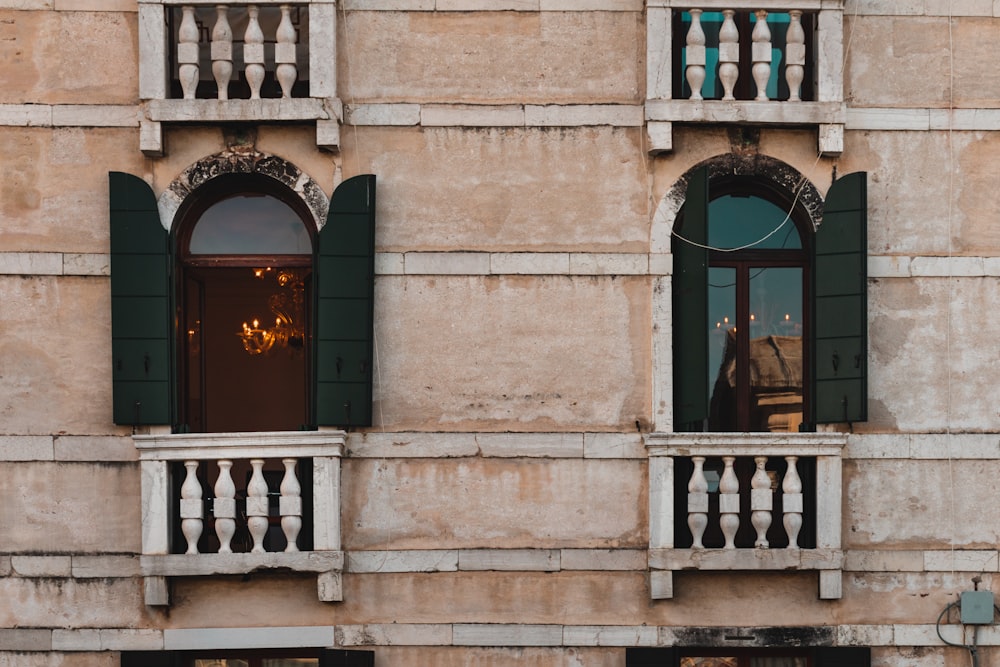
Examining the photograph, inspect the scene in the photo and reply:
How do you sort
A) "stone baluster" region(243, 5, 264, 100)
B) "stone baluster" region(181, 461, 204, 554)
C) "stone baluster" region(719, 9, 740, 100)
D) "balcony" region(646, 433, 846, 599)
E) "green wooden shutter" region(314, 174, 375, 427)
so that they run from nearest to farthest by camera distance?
"stone baluster" region(181, 461, 204, 554) → "balcony" region(646, 433, 846, 599) → "green wooden shutter" region(314, 174, 375, 427) → "stone baluster" region(243, 5, 264, 100) → "stone baluster" region(719, 9, 740, 100)

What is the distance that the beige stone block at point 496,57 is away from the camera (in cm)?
998

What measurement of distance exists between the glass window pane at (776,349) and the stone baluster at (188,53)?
16.6ft

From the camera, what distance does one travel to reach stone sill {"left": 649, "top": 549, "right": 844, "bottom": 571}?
31.1 ft

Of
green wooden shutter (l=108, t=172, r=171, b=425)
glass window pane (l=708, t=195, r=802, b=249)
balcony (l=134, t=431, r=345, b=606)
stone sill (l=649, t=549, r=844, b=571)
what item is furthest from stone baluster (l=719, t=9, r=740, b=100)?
green wooden shutter (l=108, t=172, r=171, b=425)

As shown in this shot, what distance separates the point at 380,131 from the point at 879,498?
Answer: 524 cm

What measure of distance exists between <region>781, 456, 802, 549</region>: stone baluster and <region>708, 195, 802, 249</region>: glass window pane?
200cm

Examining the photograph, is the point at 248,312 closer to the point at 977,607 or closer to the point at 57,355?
the point at 57,355

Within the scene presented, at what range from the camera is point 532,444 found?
981 centimetres

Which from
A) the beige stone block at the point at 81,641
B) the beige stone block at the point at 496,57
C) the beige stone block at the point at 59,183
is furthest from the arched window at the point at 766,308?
the beige stone block at the point at 81,641

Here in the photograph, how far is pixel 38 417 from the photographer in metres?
9.79

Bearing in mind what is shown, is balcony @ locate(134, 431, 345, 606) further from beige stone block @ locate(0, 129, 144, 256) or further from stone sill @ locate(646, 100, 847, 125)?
stone sill @ locate(646, 100, 847, 125)

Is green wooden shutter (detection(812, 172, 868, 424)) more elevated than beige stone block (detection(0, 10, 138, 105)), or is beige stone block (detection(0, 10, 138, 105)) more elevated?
beige stone block (detection(0, 10, 138, 105))

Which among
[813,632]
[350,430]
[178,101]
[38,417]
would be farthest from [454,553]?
[178,101]

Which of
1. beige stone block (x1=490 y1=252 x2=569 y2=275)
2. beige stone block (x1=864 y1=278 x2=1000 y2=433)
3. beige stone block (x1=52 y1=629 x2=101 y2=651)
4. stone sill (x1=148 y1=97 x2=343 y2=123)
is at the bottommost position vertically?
beige stone block (x1=52 y1=629 x2=101 y2=651)
